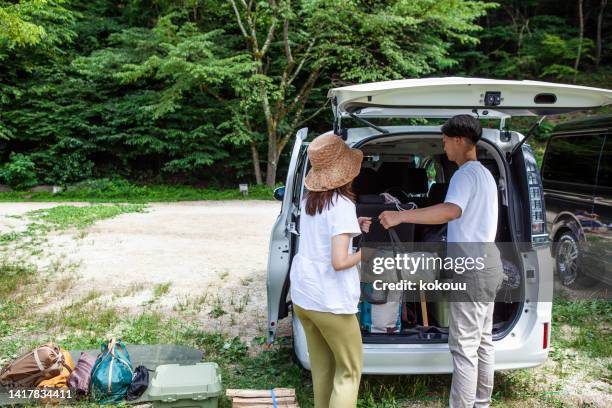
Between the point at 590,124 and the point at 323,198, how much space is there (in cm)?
483

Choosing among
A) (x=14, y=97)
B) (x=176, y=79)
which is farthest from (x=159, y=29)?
(x=14, y=97)

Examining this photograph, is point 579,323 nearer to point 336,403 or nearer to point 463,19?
point 336,403

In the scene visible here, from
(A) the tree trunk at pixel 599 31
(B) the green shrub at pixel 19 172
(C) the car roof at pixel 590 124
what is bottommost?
(B) the green shrub at pixel 19 172

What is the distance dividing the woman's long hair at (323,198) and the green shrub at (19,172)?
1668 centimetres

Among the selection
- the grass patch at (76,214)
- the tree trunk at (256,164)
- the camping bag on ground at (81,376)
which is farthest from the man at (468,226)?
the tree trunk at (256,164)

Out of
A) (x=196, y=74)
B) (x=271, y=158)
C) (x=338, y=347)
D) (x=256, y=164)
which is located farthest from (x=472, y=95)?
(x=256, y=164)

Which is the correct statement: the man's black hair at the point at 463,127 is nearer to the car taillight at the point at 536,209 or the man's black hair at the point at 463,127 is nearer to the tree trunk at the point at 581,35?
the car taillight at the point at 536,209

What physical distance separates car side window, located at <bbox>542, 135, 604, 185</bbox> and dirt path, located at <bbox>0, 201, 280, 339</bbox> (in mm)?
3961

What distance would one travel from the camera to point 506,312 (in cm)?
355

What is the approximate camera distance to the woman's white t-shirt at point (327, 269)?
2.52m

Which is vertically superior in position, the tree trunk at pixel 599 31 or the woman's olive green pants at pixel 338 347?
the tree trunk at pixel 599 31

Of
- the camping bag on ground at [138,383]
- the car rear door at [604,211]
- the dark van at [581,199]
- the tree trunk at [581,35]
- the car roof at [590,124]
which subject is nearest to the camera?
the camping bag on ground at [138,383]

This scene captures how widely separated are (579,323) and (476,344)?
8.60 feet

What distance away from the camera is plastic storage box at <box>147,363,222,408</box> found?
2.96 meters
